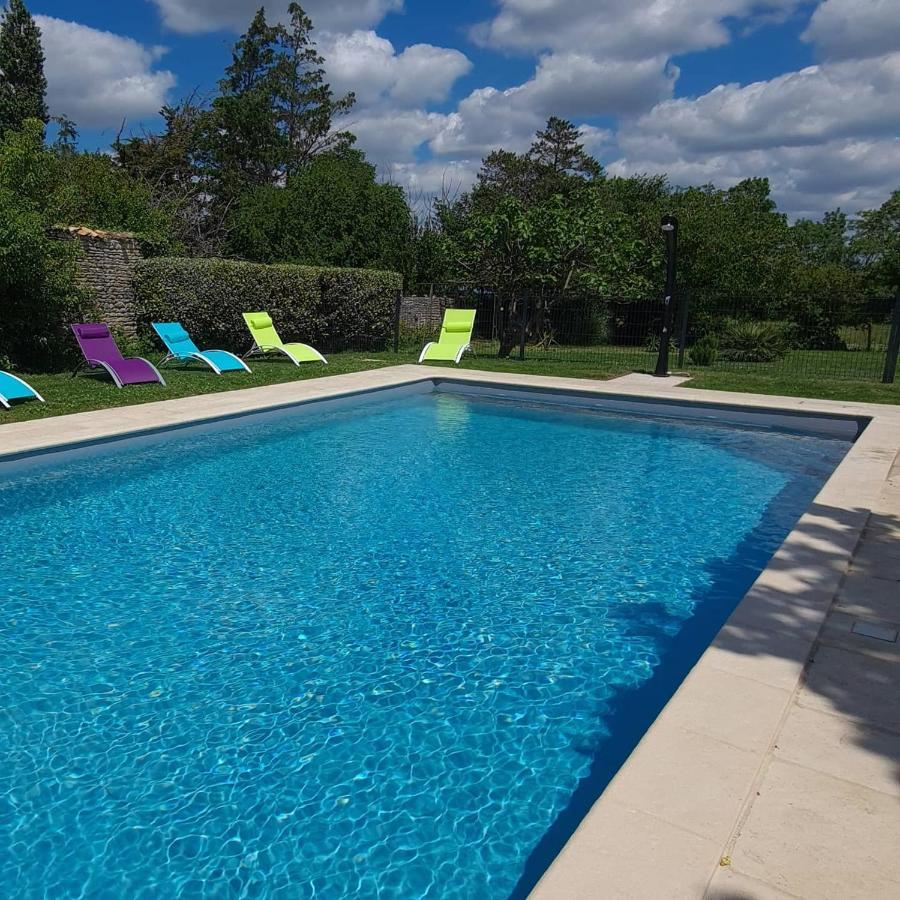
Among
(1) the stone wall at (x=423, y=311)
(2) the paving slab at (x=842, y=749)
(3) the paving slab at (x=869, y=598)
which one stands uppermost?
(1) the stone wall at (x=423, y=311)

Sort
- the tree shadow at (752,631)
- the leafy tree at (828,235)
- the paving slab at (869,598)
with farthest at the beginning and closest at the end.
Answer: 1. the leafy tree at (828,235)
2. the paving slab at (869,598)
3. the tree shadow at (752,631)

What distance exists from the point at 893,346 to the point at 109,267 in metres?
13.9

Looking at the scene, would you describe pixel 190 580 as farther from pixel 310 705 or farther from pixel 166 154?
pixel 166 154

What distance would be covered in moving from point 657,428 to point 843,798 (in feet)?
26.1

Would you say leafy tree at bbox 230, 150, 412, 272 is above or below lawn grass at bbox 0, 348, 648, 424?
above

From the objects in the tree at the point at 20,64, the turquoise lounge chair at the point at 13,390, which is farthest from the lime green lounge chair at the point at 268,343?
the tree at the point at 20,64

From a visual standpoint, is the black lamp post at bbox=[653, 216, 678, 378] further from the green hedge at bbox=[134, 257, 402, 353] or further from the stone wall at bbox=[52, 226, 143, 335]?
the stone wall at bbox=[52, 226, 143, 335]

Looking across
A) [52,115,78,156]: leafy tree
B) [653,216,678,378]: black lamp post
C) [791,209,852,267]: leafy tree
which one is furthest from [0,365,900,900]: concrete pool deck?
[791,209,852,267]: leafy tree

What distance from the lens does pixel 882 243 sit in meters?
36.2

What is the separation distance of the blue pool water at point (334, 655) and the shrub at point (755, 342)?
1199cm

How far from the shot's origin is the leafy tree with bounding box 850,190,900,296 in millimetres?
30016

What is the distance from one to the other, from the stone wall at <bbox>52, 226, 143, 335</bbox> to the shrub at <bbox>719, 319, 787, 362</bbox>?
1419 centimetres

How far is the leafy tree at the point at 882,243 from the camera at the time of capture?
30.0m

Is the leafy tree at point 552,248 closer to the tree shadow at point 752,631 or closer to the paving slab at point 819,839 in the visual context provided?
the tree shadow at point 752,631
